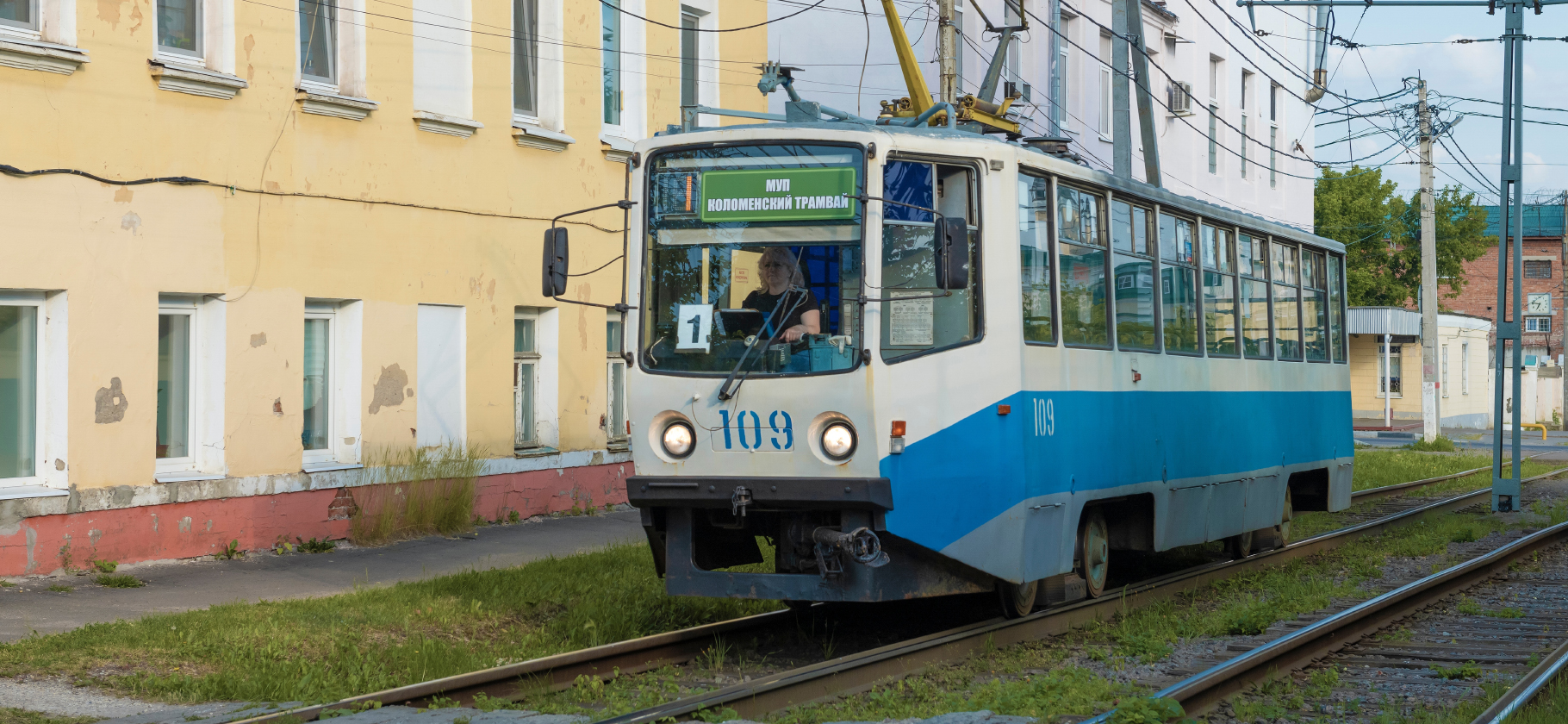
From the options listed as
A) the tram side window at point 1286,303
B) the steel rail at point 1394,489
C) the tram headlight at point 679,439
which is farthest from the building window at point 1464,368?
the tram headlight at point 679,439

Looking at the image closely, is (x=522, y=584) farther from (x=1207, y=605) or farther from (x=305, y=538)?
(x=1207, y=605)

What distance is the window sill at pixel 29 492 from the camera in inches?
446

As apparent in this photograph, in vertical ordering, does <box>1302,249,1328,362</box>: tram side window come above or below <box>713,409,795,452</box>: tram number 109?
above

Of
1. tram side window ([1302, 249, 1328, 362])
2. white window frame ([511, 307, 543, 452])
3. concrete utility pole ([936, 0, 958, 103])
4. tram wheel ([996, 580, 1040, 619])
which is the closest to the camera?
→ tram wheel ([996, 580, 1040, 619])

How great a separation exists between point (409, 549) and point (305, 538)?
0.89m

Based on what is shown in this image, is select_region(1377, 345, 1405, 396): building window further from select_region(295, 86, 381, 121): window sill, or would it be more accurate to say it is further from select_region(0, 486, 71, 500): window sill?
select_region(0, 486, 71, 500): window sill

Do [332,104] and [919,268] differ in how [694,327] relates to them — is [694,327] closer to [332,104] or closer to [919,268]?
[919,268]

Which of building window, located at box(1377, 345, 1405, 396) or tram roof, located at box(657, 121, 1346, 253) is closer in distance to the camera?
tram roof, located at box(657, 121, 1346, 253)

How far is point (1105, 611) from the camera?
10477 mm

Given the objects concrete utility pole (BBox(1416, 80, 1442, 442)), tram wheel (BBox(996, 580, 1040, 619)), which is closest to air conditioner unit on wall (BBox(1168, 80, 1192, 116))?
Answer: concrete utility pole (BBox(1416, 80, 1442, 442))

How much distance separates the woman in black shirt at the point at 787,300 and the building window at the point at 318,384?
7.00 metres

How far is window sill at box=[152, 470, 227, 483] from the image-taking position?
12.6m

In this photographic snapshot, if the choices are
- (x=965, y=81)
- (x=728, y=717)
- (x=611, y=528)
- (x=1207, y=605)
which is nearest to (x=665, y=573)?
(x=728, y=717)

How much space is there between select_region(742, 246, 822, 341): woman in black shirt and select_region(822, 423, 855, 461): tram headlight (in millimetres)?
535
